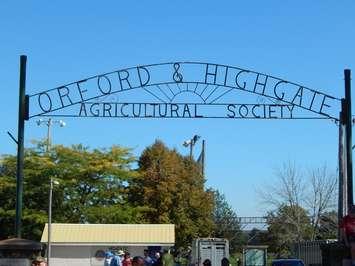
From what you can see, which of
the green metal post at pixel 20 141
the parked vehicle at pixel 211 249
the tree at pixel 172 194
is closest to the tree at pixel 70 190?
the tree at pixel 172 194

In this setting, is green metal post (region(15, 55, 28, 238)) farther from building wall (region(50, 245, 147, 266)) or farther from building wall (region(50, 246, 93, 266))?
building wall (region(50, 246, 93, 266))

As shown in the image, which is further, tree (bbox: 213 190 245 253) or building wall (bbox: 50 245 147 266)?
tree (bbox: 213 190 245 253)

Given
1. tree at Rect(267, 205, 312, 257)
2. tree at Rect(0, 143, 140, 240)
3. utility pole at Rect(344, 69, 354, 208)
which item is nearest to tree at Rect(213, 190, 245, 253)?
tree at Rect(267, 205, 312, 257)

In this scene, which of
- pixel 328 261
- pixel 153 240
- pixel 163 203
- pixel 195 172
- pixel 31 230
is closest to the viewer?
pixel 328 261

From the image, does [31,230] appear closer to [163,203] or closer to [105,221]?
[105,221]

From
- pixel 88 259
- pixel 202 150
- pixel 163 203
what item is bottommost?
pixel 88 259

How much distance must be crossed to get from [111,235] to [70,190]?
7290 millimetres

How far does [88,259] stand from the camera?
156 ft

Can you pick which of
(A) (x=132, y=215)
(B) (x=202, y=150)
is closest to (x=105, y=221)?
(A) (x=132, y=215)

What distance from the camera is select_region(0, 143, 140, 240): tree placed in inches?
2087

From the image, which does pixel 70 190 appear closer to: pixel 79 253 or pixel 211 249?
pixel 79 253

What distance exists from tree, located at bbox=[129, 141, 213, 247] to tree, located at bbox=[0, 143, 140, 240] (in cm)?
298

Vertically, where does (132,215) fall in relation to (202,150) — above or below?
below

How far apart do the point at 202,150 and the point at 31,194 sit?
19.0m
